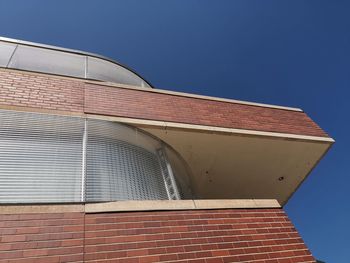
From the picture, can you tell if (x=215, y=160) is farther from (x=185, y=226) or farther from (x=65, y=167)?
(x=65, y=167)

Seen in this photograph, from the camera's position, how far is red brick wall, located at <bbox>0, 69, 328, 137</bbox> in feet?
17.3

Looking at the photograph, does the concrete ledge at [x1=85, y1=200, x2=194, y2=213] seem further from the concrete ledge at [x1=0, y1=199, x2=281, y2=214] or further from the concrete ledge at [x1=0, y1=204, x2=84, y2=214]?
the concrete ledge at [x1=0, y1=204, x2=84, y2=214]

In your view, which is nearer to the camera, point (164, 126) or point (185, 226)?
point (185, 226)

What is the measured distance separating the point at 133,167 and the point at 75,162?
3.18 feet

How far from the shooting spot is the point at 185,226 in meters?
3.93

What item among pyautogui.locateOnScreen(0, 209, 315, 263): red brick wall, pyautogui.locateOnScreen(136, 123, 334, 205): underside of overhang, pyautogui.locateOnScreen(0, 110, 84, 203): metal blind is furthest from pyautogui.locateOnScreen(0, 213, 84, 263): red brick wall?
pyautogui.locateOnScreen(136, 123, 334, 205): underside of overhang

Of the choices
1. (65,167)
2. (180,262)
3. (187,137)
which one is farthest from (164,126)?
(180,262)

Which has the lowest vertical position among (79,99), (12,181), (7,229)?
(7,229)

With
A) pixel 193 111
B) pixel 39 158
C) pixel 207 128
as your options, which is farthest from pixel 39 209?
pixel 193 111

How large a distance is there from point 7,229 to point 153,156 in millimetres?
2874

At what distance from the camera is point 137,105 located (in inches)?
240

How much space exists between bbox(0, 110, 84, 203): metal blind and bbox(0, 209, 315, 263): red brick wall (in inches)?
18.9

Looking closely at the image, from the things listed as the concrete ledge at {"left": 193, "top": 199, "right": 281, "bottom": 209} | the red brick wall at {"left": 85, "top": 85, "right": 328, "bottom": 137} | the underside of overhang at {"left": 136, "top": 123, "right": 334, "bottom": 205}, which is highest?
the red brick wall at {"left": 85, "top": 85, "right": 328, "bottom": 137}

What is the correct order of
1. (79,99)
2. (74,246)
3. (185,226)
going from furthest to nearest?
(79,99)
(185,226)
(74,246)
